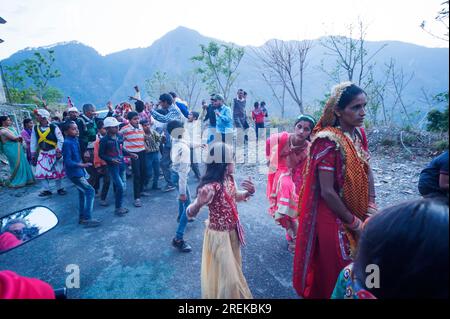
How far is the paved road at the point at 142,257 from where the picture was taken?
2754 millimetres

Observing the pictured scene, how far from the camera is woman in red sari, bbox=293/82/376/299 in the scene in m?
1.78

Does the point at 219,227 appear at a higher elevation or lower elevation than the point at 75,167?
lower

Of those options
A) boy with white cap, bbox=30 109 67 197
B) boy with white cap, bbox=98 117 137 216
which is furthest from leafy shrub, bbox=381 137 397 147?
boy with white cap, bbox=30 109 67 197

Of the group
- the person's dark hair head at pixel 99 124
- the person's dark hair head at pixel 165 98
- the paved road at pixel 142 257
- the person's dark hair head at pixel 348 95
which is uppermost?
the person's dark hair head at pixel 165 98

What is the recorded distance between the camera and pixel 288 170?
3.25m

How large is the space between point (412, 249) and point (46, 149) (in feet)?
22.9

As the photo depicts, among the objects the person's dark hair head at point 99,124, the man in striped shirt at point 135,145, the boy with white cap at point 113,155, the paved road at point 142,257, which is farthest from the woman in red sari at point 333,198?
the person's dark hair head at point 99,124

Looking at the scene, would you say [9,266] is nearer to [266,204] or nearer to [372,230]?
[266,204]

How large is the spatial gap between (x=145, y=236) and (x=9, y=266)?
5.69ft

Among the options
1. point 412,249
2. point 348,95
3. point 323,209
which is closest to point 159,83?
point 348,95

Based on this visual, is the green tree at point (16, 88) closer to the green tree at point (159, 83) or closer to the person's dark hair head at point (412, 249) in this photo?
the green tree at point (159, 83)

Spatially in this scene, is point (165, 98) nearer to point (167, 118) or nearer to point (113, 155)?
point (167, 118)

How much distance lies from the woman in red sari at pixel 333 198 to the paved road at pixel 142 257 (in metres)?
0.85

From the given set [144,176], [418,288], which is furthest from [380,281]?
[144,176]
